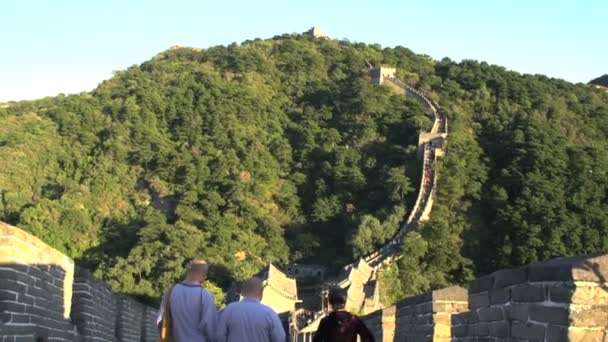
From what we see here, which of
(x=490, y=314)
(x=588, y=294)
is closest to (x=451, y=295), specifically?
(x=490, y=314)

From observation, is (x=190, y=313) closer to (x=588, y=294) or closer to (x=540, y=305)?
(x=540, y=305)

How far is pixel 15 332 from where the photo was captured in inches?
241

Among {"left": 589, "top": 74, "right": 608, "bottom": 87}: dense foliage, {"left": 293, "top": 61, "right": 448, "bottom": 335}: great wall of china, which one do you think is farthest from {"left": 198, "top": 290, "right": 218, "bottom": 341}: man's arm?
{"left": 589, "top": 74, "right": 608, "bottom": 87}: dense foliage

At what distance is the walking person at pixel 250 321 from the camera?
5570mm

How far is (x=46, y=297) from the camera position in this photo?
7.12 meters

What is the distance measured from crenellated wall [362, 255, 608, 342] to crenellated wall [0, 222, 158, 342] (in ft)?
11.5

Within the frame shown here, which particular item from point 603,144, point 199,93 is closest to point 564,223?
point 603,144

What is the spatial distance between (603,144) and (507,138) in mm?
10733

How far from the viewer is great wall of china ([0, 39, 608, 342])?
4.20 metres

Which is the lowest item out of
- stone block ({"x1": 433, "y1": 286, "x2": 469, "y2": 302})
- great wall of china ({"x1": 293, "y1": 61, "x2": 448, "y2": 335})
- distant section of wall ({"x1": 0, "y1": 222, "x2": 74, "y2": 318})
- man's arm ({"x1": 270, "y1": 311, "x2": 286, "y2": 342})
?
man's arm ({"x1": 270, "y1": 311, "x2": 286, "y2": 342})

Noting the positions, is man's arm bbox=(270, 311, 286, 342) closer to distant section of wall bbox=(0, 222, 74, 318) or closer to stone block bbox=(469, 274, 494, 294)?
stone block bbox=(469, 274, 494, 294)

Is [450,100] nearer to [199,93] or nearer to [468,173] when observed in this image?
[468,173]

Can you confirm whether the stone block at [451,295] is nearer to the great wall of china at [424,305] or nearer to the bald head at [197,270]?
the great wall of china at [424,305]

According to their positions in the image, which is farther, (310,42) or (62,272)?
(310,42)
